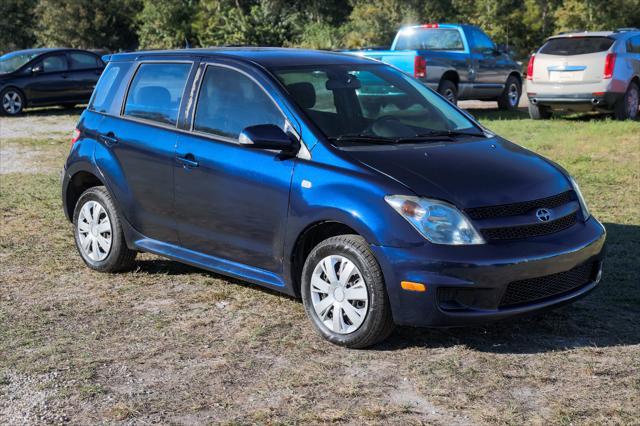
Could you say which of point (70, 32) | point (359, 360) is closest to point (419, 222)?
point (359, 360)

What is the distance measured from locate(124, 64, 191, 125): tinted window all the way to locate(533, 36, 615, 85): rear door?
11.6 metres

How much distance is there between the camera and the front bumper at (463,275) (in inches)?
197

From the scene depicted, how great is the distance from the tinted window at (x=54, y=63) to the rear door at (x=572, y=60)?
1157 centimetres

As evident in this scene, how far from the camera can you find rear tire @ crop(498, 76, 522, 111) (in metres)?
20.6

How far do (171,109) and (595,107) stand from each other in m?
12.0

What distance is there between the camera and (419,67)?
1720cm

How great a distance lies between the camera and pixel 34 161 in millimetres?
13836

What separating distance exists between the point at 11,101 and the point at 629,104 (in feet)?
45.5

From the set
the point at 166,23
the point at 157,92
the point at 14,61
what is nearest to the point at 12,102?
the point at 14,61

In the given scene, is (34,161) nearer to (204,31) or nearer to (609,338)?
(609,338)

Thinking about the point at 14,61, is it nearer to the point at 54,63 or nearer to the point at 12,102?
the point at 54,63

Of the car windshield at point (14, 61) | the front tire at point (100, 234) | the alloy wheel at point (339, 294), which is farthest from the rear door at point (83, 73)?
the alloy wheel at point (339, 294)

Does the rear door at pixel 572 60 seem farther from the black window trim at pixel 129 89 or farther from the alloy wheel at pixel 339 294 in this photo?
the alloy wheel at pixel 339 294

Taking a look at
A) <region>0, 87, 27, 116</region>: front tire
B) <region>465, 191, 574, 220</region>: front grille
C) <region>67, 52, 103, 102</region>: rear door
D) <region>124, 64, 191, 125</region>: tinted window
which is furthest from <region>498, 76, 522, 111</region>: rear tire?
<region>465, 191, 574, 220</region>: front grille
